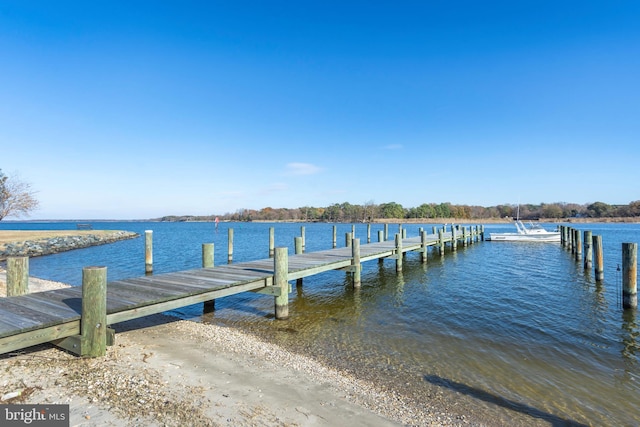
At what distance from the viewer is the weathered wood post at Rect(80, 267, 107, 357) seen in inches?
211

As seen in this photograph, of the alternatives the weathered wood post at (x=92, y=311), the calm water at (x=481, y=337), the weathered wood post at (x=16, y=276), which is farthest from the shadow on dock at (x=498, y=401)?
the weathered wood post at (x=16, y=276)

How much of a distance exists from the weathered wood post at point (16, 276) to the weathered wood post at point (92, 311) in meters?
2.95

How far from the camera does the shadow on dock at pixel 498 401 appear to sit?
16.1 ft

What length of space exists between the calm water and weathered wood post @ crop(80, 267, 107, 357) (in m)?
3.84

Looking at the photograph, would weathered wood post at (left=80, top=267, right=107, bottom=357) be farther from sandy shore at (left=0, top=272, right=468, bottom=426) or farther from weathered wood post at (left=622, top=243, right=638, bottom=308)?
weathered wood post at (left=622, top=243, right=638, bottom=308)

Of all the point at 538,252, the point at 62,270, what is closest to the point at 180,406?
the point at 62,270

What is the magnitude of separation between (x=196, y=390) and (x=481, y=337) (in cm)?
703

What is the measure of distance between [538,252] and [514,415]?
89.0ft

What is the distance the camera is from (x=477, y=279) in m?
16.5

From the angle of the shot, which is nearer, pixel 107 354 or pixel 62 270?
pixel 107 354

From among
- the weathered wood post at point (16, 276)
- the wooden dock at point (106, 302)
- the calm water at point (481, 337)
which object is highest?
the weathered wood post at point (16, 276)

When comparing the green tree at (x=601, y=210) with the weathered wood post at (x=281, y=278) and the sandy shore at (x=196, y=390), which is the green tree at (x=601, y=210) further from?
the sandy shore at (x=196, y=390)

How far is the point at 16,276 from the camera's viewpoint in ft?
23.0

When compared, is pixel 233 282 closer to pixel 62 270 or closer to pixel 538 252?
pixel 62 270
